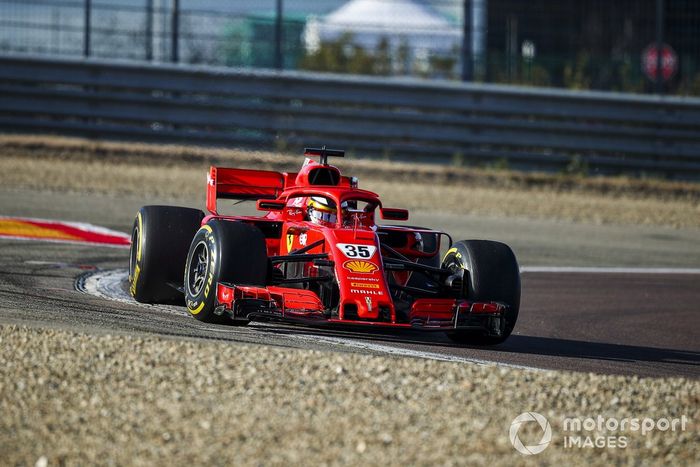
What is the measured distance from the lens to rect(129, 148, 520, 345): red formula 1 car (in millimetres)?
7809

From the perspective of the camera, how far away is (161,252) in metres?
8.90

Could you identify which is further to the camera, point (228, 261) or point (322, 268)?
point (322, 268)

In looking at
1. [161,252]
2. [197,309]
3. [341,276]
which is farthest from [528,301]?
[197,309]

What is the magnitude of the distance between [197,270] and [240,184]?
61.0 inches

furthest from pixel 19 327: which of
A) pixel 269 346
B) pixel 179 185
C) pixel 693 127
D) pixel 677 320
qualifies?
pixel 693 127

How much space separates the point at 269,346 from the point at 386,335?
1379mm

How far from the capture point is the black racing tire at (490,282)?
27.1 ft

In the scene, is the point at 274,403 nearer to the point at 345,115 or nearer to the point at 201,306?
the point at 201,306

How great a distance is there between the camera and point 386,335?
8.37 m

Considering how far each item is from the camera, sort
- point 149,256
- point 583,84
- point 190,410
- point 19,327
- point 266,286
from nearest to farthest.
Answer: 1. point 190,410
2. point 19,327
3. point 266,286
4. point 149,256
5. point 583,84

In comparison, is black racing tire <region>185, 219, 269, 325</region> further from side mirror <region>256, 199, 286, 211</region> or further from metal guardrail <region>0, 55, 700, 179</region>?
metal guardrail <region>0, 55, 700, 179</region>

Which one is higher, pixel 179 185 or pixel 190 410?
pixel 179 185

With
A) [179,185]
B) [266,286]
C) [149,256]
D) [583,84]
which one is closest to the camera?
[266,286]

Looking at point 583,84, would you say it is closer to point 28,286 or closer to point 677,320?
point 677,320
